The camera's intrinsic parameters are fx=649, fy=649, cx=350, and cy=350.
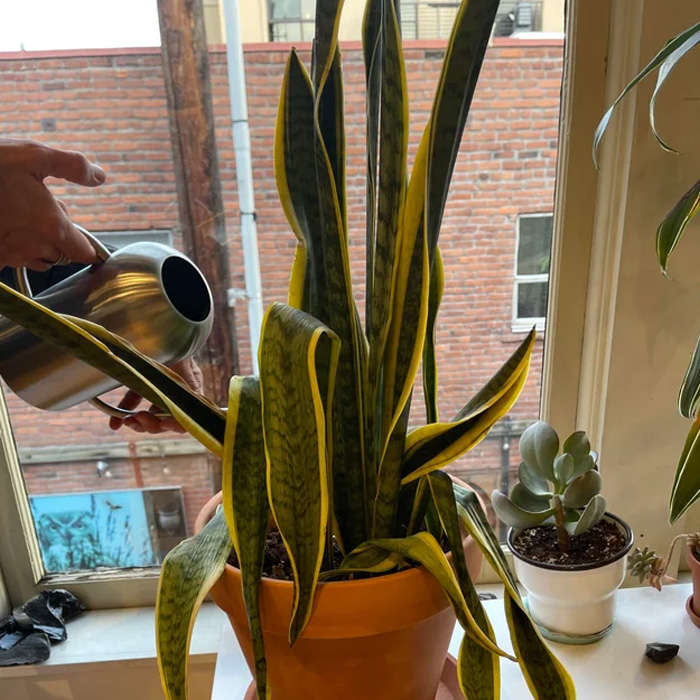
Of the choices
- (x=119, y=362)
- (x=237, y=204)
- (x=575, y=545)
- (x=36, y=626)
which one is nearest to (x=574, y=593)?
(x=575, y=545)

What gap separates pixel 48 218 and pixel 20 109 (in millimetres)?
377

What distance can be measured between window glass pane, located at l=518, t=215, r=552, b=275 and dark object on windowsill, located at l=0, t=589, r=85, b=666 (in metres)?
0.86

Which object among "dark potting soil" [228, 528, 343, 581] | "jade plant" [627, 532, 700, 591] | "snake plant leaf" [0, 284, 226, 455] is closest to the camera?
"snake plant leaf" [0, 284, 226, 455]

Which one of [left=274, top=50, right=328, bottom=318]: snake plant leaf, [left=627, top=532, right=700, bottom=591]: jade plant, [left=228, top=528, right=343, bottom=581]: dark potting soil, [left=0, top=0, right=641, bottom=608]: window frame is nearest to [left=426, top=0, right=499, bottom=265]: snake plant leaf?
[left=274, top=50, right=328, bottom=318]: snake plant leaf

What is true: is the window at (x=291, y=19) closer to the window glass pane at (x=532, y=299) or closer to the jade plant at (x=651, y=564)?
the window glass pane at (x=532, y=299)

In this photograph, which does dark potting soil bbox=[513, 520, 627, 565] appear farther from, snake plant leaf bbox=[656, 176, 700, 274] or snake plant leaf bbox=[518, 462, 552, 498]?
snake plant leaf bbox=[656, 176, 700, 274]

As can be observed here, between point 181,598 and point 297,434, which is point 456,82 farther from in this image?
point 181,598

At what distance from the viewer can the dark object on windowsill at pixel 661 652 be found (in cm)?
72

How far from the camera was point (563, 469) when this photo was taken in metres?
0.70

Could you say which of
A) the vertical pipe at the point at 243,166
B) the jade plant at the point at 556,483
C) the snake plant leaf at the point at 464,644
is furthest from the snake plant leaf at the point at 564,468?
the vertical pipe at the point at 243,166

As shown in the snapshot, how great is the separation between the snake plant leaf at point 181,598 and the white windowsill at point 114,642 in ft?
1.63

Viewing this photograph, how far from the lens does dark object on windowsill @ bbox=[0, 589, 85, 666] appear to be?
0.93 meters

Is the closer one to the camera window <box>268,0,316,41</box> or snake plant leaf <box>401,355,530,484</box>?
snake plant leaf <box>401,355,530,484</box>

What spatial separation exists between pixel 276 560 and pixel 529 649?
227mm
